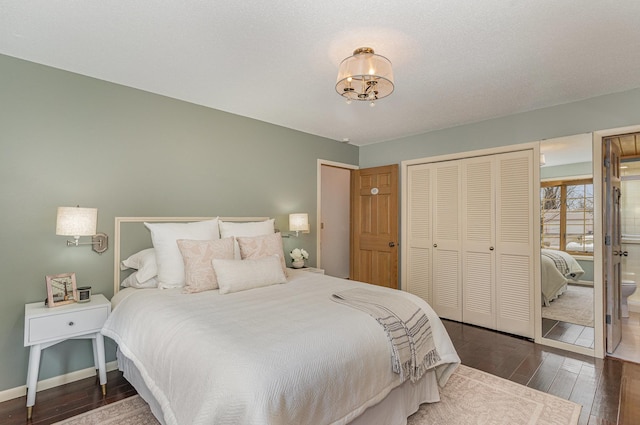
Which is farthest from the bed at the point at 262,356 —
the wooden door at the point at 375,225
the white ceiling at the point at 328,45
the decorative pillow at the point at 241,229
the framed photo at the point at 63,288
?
the wooden door at the point at 375,225

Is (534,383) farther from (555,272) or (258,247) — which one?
(258,247)

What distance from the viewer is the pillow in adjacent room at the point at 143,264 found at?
101 inches

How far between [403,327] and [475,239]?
240 centimetres

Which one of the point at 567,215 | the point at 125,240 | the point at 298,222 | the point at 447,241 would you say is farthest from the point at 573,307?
the point at 125,240

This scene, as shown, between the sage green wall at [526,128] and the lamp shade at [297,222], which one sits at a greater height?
the sage green wall at [526,128]

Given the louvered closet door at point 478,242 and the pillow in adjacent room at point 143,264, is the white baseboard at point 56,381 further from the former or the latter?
the louvered closet door at point 478,242

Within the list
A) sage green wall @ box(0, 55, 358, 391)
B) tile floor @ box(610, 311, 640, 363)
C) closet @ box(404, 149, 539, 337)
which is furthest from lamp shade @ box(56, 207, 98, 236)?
tile floor @ box(610, 311, 640, 363)

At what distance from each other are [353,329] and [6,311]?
8.29 ft

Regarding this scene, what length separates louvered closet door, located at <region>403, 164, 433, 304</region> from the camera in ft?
14.0

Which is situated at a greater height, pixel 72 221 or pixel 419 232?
pixel 72 221

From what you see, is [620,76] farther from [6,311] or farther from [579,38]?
[6,311]

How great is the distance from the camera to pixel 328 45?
210 centimetres

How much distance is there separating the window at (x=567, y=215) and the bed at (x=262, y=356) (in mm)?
1977

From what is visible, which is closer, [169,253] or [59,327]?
[59,327]
